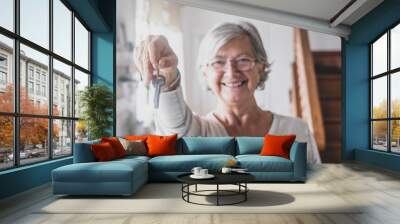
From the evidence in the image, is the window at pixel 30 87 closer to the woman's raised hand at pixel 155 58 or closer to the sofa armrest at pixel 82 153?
the sofa armrest at pixel 82 153

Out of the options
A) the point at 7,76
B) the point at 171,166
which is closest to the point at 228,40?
the point at 171,166

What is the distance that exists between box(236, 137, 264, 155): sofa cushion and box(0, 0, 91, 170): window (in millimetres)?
3173

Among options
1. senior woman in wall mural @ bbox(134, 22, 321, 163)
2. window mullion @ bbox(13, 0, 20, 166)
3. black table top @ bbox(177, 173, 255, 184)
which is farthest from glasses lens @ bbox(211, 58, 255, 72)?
window mullion @ bbox(13, 0, 20, 166)

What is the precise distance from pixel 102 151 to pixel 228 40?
4324mm

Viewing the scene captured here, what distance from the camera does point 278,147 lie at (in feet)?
21.1

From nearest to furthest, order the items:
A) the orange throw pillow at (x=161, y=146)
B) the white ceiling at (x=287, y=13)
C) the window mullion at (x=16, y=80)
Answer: the window mullion at (x=16, y=80)
the orange throw pillow at (x=161, y=146)
the white ceiling at (x=287, y=13)

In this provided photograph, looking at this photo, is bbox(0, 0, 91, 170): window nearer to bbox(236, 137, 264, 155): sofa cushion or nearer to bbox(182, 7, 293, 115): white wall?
bbox(182, 7, 293, 115): white wall

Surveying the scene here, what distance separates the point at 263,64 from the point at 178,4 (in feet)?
7.80

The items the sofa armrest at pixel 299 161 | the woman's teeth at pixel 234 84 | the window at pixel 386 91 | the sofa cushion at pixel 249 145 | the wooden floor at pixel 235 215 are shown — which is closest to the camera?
the wooden floor at pixel 235 215

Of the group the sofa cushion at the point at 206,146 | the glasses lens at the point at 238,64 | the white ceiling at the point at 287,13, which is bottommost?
the sofa cushion at the point at 206,146

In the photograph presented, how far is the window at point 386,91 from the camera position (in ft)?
26.1


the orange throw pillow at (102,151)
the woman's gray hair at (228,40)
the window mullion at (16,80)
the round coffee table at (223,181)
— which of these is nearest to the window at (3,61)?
the window mullion at (16,80)

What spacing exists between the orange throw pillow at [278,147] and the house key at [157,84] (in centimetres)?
305

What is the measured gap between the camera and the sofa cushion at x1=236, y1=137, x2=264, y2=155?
689cm
